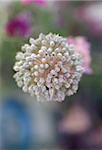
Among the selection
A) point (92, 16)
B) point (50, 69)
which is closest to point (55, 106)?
point (92, 16)

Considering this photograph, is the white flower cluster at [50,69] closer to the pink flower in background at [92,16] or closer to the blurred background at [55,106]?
the blurred background at [55,106]

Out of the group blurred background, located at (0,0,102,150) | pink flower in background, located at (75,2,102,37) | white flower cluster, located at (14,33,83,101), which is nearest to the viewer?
white flower cluster, located at (14,33,83,101)

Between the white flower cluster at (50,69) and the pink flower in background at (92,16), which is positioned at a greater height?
the pink flower in background at (92,16)

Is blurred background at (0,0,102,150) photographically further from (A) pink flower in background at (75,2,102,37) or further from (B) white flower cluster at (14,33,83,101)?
(B) white flower cluster at (14,33,83,101)

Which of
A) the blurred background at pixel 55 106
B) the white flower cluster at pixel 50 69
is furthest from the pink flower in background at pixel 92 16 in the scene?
the white flower cluster at pixel 50 69

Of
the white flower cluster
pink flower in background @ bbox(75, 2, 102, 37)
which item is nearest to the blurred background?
pink flower in background @ bbox(75, 2, 102, 37)

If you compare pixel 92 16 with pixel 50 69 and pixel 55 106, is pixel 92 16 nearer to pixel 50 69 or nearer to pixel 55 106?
pixel 55 106

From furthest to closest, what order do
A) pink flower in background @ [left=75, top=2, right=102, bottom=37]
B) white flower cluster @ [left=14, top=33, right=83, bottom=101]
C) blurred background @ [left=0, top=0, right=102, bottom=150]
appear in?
pink flower in background @ [left=75, top=2, right=102, bottom=37] < blurred background @ [left=0, top=0, right=102, bottom=150] < white flower cluster @ [left=14, top=33, right=83, bottom=101]

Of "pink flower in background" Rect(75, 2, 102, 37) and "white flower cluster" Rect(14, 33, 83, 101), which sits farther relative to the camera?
"pink flower in background" Rect(75, 2, 102, 37)
